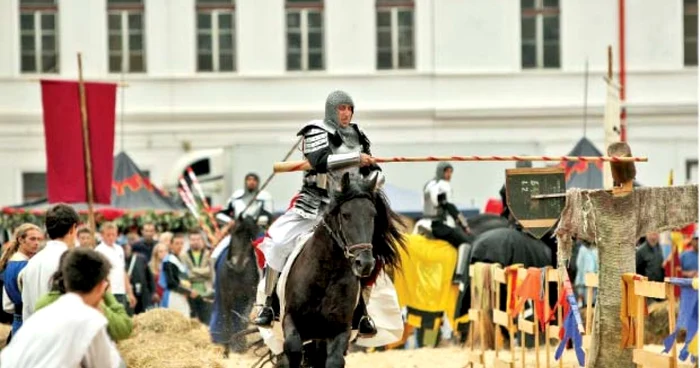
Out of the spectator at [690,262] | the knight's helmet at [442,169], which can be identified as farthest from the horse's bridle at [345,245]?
the spectator at [690,262]

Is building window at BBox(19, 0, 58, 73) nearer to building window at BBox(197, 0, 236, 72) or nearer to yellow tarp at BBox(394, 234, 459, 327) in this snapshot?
building window at BBox(197, 0, 236, 72)

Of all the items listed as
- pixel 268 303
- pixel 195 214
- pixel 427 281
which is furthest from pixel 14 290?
pixel 195 214

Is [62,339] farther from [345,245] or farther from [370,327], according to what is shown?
[370,327]

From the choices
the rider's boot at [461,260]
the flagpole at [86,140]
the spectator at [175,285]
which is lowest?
the spectator at [175,285]

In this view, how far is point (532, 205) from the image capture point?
13.2 m

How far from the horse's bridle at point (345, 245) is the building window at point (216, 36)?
23.8m

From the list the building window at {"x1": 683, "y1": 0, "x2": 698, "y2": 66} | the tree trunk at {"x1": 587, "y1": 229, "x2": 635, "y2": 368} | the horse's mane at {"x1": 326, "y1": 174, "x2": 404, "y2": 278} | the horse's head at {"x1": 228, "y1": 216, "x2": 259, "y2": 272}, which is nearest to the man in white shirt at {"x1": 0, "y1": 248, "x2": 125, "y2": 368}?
the horse's mane at {"x1": 326, "y1": 174, "x2": 404, "y2": 278}

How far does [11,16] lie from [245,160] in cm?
883

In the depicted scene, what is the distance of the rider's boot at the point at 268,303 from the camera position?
12.9 meters

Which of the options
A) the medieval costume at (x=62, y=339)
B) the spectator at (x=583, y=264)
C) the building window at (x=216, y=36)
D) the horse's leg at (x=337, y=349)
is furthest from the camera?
the building window at (x=216, y=36)

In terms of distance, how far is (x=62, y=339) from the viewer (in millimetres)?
7617

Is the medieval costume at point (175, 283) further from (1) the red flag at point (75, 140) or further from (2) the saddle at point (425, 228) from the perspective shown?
(2) the saddle at point (425, 228)

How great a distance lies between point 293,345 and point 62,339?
15.1 ft

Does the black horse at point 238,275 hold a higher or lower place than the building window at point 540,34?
lower
